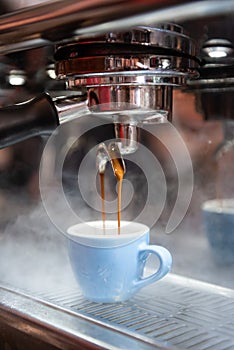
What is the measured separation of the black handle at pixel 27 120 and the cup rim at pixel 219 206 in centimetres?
25

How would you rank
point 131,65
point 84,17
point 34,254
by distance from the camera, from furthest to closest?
point 34,254 < point 131,65 < point 84,17

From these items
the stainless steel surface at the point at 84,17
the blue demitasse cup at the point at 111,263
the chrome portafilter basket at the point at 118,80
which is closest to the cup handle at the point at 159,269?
the blue demitasse cup at the point at 111,263

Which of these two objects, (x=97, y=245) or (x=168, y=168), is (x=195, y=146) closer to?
(x=168, y=168)

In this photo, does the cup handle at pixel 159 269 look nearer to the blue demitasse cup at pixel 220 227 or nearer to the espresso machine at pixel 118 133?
the espresso machine at pixel 118 133

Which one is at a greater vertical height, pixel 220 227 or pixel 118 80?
pixel 118 80

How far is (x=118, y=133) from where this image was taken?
19.7 inches

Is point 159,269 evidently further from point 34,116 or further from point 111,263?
point 34,116

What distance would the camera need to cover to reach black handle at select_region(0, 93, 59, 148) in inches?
17.5

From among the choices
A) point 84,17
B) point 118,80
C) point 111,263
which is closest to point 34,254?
point 111,263

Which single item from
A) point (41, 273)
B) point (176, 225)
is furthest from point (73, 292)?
point (176, 225)

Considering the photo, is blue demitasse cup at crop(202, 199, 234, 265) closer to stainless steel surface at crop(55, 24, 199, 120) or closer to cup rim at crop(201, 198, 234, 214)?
cup rim at crop(201, 198, 234, 214)

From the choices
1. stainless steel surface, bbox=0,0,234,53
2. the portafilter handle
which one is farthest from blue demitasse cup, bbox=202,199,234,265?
stainless steel surface, bbox=0,0,234,53

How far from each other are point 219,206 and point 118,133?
7.7 inches

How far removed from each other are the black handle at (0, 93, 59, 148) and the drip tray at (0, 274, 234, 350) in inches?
6.1
